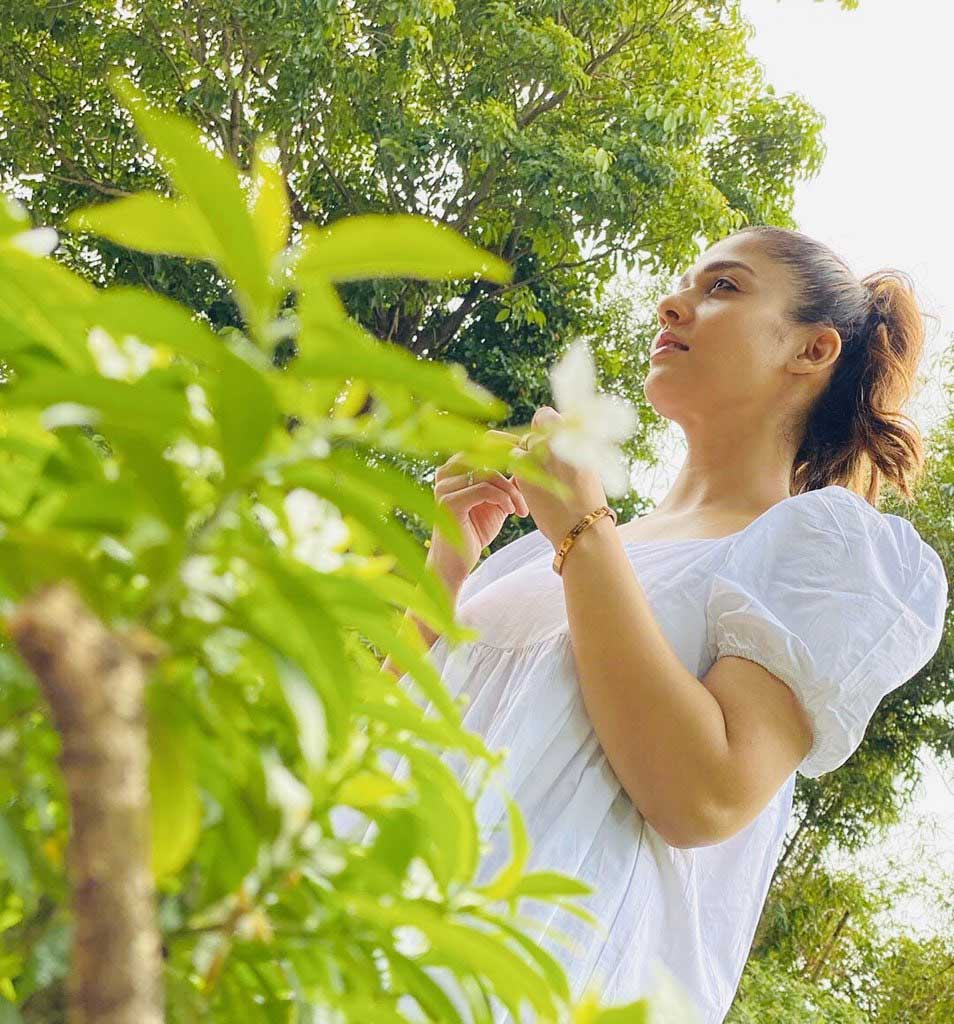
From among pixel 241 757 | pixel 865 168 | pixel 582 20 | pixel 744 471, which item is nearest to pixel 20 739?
pixel 241 757

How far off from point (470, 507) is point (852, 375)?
1.44ft

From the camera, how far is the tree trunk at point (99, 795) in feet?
0.33

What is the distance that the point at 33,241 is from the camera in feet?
0.65

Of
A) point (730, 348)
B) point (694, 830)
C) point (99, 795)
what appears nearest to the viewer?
point (99, 795)

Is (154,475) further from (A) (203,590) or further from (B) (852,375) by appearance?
(B) (852,375)

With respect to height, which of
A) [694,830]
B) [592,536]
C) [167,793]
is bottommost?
[694,830]

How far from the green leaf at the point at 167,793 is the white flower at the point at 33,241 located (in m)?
0.07

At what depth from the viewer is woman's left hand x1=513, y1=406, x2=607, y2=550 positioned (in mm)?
768

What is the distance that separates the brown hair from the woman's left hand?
1.21 ft

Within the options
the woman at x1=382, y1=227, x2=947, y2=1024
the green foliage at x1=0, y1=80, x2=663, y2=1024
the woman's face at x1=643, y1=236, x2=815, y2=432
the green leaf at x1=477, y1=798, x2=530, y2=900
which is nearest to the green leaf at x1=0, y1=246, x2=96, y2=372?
the green foliage at x1=0, y1=80, x2=663, y2=1024

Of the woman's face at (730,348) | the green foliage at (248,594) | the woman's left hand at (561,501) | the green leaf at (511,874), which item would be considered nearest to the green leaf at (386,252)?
the green foliage at (248,594)

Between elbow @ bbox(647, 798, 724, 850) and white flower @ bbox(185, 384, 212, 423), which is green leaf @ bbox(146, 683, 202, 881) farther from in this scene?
elbow @ bbox(647, 798, 724, 850)

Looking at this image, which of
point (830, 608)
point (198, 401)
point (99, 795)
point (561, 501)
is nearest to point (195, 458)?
point (198, 401)

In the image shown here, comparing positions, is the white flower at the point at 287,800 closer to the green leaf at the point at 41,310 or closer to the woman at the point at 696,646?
the green leaf at the point at 41,310
